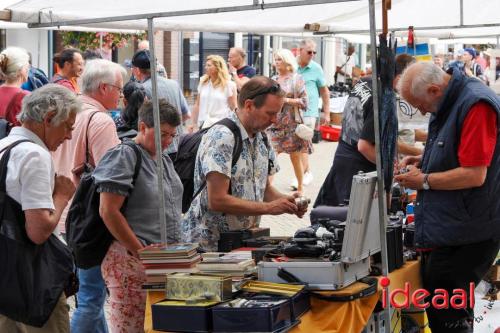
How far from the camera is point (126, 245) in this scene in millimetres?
5031

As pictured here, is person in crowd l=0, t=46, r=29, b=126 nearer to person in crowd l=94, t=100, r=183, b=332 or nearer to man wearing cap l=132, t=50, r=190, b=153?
man wearing cap l=132, t=50, r=190, b=153

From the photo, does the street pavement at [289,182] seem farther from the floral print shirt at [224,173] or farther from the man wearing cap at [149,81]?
the floral print shirt at [224,173]

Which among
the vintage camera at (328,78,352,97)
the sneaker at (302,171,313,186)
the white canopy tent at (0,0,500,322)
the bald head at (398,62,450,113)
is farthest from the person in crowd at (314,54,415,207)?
the vintage camera at (328,78,352,97)

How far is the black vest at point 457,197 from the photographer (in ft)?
16.8

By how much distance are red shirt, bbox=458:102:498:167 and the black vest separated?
0.11ft

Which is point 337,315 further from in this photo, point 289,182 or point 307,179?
point 289,182

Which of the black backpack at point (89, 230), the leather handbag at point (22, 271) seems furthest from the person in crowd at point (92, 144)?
the leather handbag at point (22, 271)

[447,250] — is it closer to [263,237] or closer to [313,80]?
[263,237]

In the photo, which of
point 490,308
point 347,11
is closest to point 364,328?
point 490,308

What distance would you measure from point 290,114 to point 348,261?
766 cm

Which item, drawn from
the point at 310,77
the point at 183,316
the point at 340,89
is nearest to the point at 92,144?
the point at 183,316

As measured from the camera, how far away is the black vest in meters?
5.11

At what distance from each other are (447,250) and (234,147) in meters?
1.23

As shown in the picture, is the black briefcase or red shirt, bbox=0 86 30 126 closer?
the black briefcase
